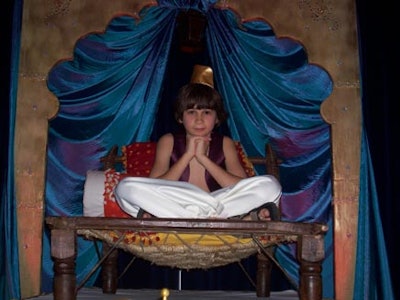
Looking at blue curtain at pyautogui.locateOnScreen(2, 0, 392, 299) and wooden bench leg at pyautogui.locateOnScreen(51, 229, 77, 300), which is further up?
blue curtain at pyautogui.locateOnScreen(2, 0, 392, 299)

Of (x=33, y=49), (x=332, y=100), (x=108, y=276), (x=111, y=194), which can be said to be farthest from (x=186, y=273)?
(x=33, y=49)

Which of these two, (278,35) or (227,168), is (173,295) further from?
(278,35)

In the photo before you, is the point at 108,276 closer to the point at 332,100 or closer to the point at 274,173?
the point at 274,173

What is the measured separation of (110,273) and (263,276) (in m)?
0.58

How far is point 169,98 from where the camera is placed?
2.89m

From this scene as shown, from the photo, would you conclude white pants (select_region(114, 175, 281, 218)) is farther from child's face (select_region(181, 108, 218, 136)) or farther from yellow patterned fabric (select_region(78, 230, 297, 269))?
child's face (select_region(181, 108, 218, 136))

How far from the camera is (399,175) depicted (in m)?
2.67

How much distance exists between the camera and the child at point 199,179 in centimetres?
199

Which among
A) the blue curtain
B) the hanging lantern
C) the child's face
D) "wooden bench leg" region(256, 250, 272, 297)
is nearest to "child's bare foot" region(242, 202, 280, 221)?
"wooden bench leg" region(256, 250, 272, 297)

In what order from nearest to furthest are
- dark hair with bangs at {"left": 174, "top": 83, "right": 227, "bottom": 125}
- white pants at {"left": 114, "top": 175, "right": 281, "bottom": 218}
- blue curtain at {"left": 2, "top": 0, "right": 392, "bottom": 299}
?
1. white pants at {"left": 114, "top": 175, "right": 281, "bottom": 218}
2. dark hair with bangs at {"left": 174, "top": 83, "right": 227, "bottom": 125}
3. blue curtain at {"left": 2, "top": 0, "right": 392, "bottom": 299}

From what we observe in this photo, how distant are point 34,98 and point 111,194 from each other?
2.60 ft

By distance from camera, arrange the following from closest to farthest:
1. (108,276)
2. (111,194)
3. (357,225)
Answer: (111,194) → (108,276) → (357,225)

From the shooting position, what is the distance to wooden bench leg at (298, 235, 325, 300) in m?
1.79

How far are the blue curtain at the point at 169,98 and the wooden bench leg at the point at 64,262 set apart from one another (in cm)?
98
